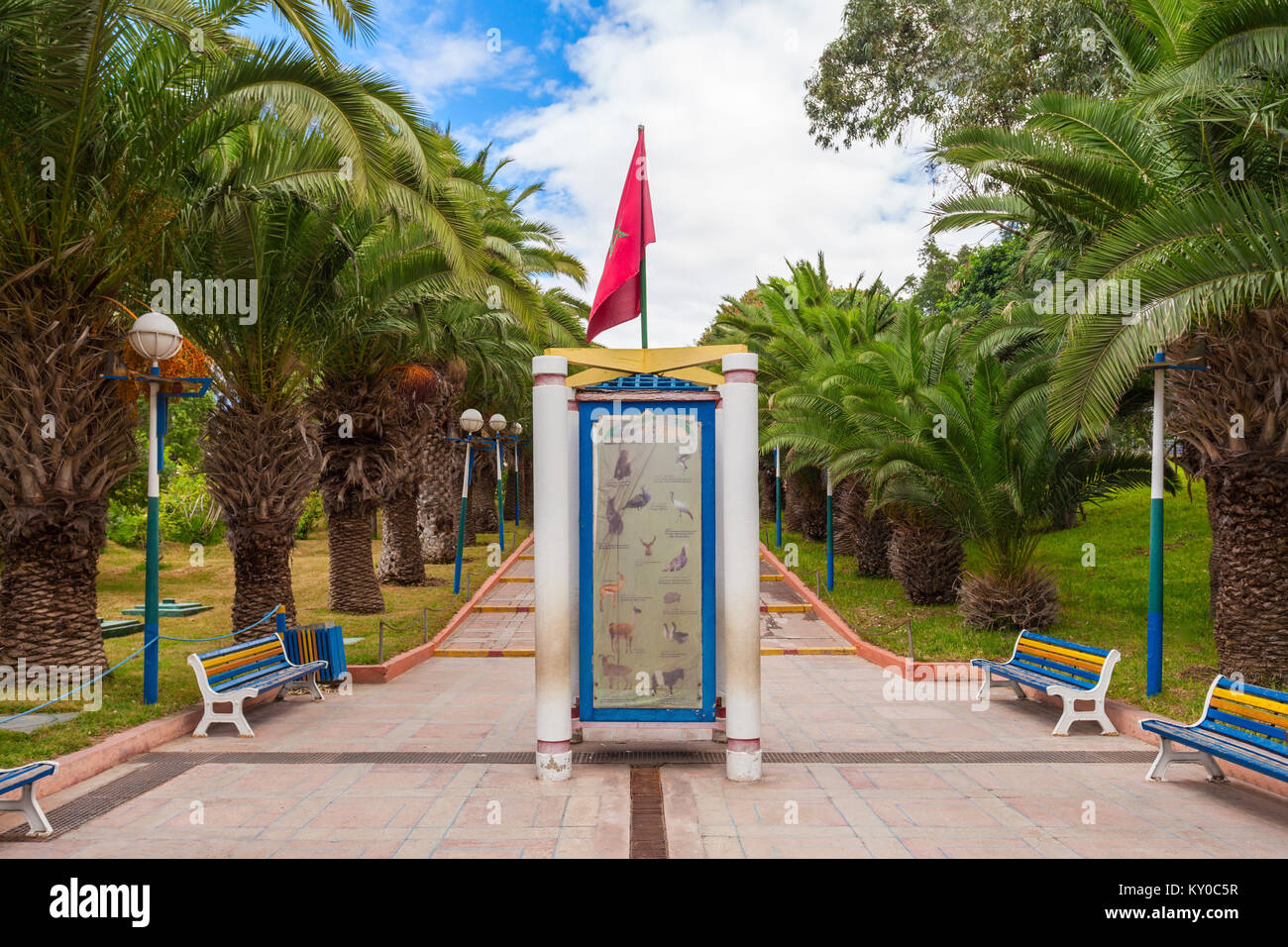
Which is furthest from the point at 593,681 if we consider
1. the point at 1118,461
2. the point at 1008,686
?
the point at 1118,461

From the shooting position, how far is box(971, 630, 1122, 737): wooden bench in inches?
303

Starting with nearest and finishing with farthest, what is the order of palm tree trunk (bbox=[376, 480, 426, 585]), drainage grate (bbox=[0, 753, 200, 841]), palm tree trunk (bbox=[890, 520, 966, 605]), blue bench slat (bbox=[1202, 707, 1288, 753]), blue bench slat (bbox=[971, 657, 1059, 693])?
drainage grate (bbox=[0, 753, 200, 841]) < blue bench slat (bbox=[1202, 707, 1288, 753]) < blue bench slat (bbox=[971, 657, 1059, 693]) < palm tree trunk (bbox=[890, 520, 966, 605]) < palm tree trunk (bbox=[376, 480, 426, 585])

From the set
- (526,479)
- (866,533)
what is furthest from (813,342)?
(526,479)

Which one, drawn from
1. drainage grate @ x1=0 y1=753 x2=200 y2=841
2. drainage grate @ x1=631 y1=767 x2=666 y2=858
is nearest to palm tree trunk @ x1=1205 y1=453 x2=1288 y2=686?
drainage grate @ x1=631 y1=767 x2=666 y2=858

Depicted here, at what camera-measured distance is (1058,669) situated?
8359mm

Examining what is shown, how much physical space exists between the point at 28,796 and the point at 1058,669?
853cm

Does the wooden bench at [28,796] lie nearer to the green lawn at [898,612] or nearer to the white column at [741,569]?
the green lawn at [898,612]

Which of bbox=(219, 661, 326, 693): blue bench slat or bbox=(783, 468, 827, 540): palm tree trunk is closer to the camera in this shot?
bbox=(219, 661, 326, 693): blue bench slat

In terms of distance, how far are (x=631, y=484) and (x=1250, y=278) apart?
527 cm

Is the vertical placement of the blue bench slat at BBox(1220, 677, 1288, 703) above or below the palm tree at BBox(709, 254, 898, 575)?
below

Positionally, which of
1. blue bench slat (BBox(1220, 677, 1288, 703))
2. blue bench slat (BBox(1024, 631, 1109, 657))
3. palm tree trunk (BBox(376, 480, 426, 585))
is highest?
palm tree trunk (BBox(376, 480, 426, 585))

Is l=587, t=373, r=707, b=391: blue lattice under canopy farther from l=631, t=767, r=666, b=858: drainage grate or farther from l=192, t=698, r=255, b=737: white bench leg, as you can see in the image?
l=192, t=698, r=255, b=737: white bench leg

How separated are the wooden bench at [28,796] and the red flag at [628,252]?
4.83m

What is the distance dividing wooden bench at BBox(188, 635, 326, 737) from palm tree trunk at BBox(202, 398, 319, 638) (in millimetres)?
1820
